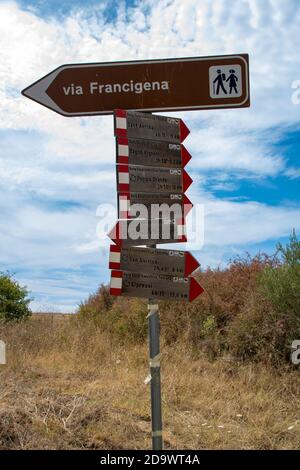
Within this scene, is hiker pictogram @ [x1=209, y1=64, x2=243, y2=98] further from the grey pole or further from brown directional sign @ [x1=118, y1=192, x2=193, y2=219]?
the grey pole

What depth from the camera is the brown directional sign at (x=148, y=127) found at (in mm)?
4434

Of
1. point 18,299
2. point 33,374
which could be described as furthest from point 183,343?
point 18,299

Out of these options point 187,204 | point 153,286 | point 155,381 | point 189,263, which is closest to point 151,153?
point 187,204

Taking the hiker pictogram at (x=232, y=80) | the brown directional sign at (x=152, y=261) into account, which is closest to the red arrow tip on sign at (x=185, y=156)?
the hiker pictogram at (x=232, y=80)

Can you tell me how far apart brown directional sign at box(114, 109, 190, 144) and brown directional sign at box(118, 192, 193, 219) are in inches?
19.6

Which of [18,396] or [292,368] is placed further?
[292,368]

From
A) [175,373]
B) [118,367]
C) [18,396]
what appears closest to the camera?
[18,396]

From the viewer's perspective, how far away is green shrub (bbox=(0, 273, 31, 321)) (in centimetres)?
1720

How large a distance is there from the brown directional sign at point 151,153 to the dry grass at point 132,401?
292cm

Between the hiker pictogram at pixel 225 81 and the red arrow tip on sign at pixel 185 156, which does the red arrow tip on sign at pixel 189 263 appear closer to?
the red arrow tip on sign at pixel 185 156

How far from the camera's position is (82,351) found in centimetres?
1131

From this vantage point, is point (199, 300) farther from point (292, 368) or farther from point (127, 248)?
point (127, 248)

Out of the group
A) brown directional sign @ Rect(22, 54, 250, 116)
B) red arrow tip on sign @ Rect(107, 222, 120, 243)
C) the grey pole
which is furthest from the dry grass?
brown directional sign @ Rect(22, 54, 250, 116)
